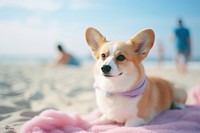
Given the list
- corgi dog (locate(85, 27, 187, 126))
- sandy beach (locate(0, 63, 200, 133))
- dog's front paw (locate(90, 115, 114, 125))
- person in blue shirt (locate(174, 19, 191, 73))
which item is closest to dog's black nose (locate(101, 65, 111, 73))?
corgi dog (locate(85, 27, 187, 126))

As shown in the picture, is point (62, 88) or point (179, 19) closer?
point (62, 88)

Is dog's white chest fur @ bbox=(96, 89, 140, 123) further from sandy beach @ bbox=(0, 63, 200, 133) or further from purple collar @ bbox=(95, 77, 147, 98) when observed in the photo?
sandy beach @ bbox=(0, 63, 200, 133)

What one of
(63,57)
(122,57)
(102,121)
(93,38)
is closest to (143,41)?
(122,57)

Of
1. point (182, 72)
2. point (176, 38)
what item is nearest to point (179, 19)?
point (176, 38)

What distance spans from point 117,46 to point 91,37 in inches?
13.7

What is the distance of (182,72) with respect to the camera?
877cm

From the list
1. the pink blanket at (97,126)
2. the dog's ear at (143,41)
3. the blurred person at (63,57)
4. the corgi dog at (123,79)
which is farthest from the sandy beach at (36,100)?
the blurred person at (63,57)

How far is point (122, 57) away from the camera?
2320 millimetres

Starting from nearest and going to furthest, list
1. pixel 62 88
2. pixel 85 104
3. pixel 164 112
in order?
pixel 164 112
pixel 85 104
pixel 62 88

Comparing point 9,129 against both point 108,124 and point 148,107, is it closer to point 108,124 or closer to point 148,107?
point 108,124

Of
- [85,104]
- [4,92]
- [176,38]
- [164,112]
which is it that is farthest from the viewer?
[176,38]

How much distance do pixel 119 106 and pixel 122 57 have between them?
0.37 metres

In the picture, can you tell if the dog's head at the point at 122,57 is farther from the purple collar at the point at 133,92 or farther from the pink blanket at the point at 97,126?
the pink blanket at the point at 97,126

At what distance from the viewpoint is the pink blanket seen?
7.43 feet
